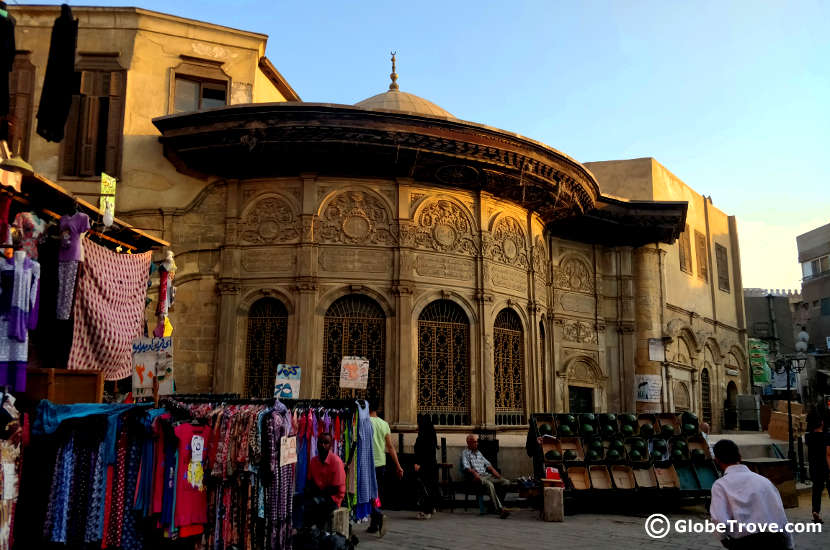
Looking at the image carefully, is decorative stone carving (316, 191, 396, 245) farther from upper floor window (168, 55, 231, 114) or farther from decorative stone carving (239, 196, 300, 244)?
upper floor window (168, 55, 231, 114)

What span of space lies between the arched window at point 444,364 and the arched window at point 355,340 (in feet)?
2.69

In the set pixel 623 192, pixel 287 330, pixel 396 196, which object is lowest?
pixel 287 330

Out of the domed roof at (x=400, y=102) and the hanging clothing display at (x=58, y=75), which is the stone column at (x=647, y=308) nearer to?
the domed roof at (x=400, y=102)

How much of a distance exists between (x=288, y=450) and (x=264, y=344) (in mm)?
7618

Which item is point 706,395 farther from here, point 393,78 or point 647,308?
point 393,78

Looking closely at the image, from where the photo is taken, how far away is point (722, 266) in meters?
26.3

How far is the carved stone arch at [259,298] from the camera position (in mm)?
14086

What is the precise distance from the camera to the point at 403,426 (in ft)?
44.5

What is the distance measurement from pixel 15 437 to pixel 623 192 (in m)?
19.5

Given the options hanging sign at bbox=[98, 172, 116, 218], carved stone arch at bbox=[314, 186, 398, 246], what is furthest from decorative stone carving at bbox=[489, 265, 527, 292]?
hanging sign at bbox=[98, 172, 116, 218]

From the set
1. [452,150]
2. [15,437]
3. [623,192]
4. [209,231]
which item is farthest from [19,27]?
[623,192]

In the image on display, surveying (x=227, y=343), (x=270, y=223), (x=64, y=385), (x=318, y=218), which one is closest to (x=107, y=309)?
(x=64, y=385)

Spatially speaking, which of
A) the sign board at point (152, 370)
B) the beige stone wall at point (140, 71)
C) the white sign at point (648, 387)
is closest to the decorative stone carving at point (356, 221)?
the beige stone wall at point (140, 71)

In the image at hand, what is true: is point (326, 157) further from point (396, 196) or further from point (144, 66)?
point (144, 66)
